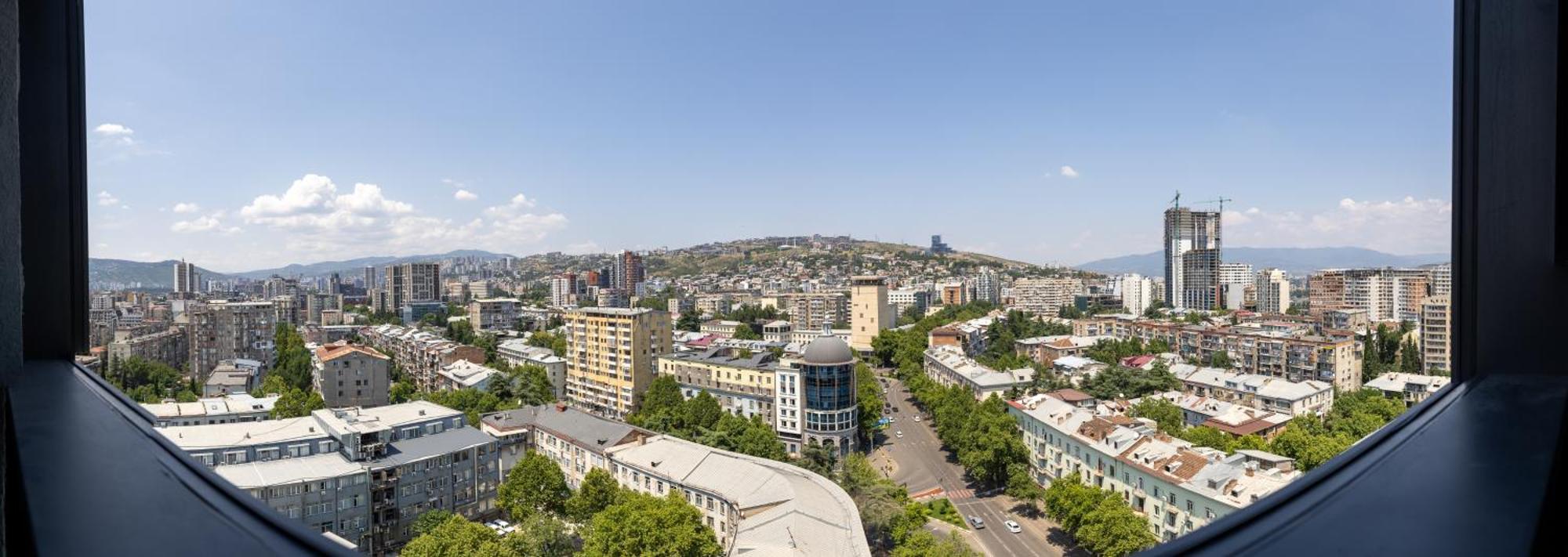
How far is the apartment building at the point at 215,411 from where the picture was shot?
248 inches

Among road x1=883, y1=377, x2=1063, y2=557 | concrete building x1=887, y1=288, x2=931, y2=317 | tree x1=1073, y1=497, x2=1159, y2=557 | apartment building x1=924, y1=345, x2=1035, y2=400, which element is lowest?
road x1=883, y1=377, x2=1063, y2=557

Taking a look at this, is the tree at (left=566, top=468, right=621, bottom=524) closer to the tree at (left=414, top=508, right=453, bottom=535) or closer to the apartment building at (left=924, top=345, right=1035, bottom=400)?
the tree at (left=414, top=508, right=453, bottom=535)

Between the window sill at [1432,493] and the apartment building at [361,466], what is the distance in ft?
17.6

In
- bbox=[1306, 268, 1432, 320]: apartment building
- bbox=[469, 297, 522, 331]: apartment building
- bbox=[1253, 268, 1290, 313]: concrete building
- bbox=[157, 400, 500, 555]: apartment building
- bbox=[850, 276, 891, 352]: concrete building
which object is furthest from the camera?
bbox=[469, 297, 522, 331]: apartment building

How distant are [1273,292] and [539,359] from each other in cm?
2085

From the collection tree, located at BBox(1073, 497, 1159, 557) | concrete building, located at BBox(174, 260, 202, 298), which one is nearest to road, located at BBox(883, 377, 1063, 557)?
tree, located at BBox(1073, 497, 1159, 557)

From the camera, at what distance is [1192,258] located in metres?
23.0

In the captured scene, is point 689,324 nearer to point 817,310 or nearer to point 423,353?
point 817,310

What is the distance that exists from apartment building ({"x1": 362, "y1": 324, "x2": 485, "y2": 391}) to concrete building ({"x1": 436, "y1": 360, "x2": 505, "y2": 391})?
0.75m

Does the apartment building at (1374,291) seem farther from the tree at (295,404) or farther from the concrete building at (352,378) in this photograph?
the tree at (295,404)

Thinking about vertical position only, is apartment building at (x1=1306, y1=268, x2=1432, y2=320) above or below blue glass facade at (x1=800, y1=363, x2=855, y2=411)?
above

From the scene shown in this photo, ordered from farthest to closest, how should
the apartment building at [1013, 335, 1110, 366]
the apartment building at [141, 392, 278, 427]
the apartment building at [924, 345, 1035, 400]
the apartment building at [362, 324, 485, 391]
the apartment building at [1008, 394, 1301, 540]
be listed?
the apartment building at [1013, 335, 1110, 366], the apartment building at [362, 324, 485, 391], the apartment building at [924, 345, 1035, 400], the apartment building at [141, 392, 278, 427], the apartment building at [1008, 394, 1301, 540]

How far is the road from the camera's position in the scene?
5.65 metres

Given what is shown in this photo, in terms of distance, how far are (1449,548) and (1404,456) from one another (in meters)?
0.15
